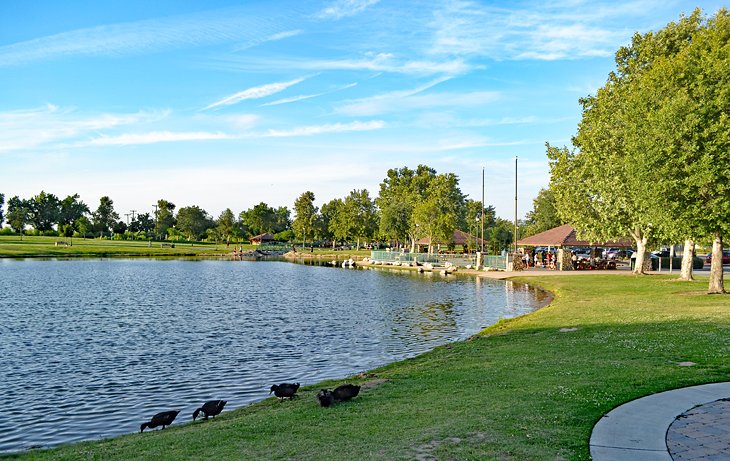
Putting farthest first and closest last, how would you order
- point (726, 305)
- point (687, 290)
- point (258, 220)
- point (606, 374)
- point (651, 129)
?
point (258, 220) < point (687, 290) < point (651, 129) < point (726, 305) < point (606, 374)

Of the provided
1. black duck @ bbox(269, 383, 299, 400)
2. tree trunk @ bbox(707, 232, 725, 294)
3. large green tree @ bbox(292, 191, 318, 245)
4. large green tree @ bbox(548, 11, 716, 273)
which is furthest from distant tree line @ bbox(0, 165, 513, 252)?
black duck @ bbox(269, 383, 299, 400)

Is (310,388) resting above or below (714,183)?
below

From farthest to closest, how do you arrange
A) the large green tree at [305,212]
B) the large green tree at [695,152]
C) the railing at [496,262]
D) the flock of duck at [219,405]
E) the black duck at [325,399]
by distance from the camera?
the large green tree at [305,212], the railing at [496,262], the large green tree at [695,152], the flock of duck at [219,405], the black duck at [325,399]

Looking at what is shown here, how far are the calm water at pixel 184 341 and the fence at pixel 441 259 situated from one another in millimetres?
16714

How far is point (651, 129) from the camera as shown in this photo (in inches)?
1109

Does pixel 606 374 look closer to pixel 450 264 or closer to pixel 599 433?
pixel 599 433

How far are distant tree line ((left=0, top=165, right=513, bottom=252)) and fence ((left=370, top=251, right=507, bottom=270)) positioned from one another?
5785 mm

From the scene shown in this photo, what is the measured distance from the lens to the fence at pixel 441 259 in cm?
6391

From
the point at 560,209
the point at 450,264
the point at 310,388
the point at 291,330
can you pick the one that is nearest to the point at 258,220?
the point at 450,264

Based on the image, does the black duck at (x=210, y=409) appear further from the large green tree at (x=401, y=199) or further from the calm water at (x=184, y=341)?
the large green tree at (x=401, y=199)

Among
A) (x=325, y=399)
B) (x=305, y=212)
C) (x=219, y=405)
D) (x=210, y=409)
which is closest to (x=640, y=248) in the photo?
(x=325, y=399)

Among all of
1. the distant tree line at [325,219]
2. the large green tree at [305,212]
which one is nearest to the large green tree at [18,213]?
the distant tree line at [325,219]

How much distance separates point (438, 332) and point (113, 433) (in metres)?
15.3

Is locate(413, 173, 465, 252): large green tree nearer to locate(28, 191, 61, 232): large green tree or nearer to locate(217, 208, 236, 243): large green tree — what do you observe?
locate(217, 208, 236, 243): large green tree
